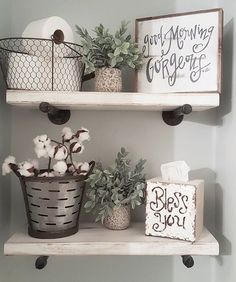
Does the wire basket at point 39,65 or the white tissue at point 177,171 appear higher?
the wire basket at point 39,65

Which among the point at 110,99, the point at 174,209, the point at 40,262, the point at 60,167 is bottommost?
the point at 40,262

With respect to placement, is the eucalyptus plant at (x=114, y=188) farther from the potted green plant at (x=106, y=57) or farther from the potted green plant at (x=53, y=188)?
the potted green plant at (x=106, y=57)

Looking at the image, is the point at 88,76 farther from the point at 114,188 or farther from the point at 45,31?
the point at 114,188

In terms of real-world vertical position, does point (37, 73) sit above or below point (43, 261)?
above

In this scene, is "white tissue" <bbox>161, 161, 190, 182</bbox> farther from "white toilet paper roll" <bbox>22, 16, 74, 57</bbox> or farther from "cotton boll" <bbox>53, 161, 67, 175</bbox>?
"white toilet paper roll" <bbox>22, 16, 74, 57</bbox>

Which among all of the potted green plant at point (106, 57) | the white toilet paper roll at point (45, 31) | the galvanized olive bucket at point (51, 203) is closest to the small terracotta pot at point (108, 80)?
the potted green plant at point (106, 57)

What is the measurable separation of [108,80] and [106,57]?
0.19ft

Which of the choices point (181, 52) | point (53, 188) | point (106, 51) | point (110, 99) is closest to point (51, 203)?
point (53, 188)

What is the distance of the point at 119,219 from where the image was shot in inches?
31.6

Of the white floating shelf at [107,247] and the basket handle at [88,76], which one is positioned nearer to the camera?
the white floating shelf at [107,247]

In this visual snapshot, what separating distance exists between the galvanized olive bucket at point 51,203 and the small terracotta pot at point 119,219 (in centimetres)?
10

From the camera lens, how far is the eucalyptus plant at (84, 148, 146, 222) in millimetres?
769

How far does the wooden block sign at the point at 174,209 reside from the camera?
2.39ft
